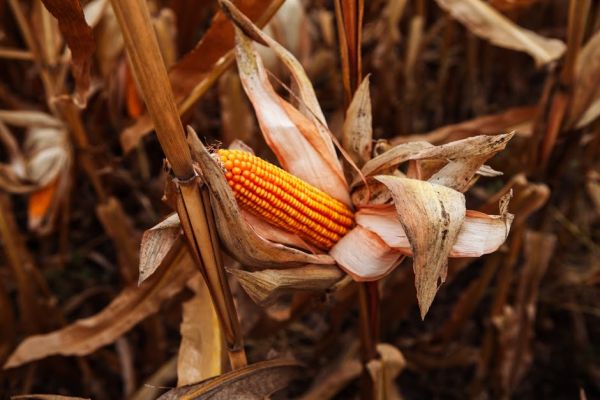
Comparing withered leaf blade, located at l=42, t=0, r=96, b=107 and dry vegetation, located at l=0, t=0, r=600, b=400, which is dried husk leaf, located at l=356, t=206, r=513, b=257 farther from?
withered leaf blade, located at l=42, t=0, r=96, b=107

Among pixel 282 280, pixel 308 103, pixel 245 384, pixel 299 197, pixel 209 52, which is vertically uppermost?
pixel 209 52

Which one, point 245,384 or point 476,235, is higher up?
point 476,235

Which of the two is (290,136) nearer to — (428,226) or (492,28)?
(428,226)

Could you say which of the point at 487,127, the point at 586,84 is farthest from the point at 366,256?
the point at 586,84

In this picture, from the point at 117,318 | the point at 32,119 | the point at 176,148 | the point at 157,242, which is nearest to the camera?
the point at 176,148

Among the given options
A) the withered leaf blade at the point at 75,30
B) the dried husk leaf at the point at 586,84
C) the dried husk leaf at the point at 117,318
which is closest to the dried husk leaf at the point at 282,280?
the dried husk leaf at the point at 117,318

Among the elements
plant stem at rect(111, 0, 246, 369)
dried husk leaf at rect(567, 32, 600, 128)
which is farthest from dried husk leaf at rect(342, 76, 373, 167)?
dried husk leaf at rect(567, 32, 600, 128)

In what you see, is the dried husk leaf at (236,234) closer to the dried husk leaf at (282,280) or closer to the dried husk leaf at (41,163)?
the dried husk leaf at (282,280)
